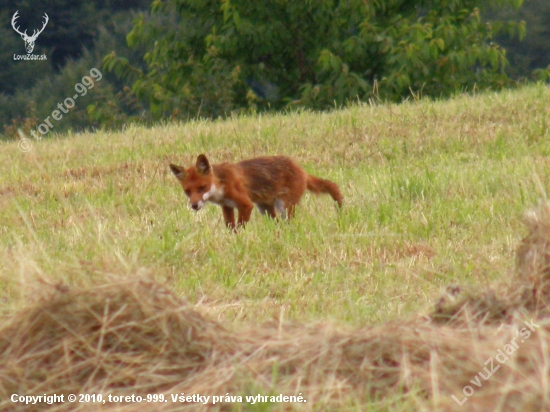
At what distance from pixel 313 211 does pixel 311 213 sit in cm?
18

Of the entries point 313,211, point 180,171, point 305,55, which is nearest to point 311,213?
point 313,211

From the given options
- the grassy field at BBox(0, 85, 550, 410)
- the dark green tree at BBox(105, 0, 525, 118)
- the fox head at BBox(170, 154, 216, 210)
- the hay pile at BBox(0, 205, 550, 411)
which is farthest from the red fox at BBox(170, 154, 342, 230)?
the dark green tree at BBox(105, 0, 525, 118)

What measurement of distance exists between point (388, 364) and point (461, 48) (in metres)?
20.0

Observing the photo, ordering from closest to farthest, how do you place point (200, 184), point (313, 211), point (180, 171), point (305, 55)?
1. point (200, 184)
2. point (180, 171)
3. point (313, 211)
4. point (305, 55)

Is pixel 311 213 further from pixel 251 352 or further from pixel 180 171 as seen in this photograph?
pixel 251 352

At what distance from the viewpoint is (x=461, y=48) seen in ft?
74.0

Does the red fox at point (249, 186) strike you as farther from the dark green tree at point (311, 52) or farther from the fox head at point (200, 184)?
the dark green tree at point (311, 52)

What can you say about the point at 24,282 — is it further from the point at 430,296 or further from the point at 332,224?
the point at 332,224

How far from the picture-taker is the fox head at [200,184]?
7781 millimetres

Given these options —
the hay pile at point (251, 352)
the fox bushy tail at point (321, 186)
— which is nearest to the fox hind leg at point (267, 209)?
the fox bushy tail at point (321, 186)

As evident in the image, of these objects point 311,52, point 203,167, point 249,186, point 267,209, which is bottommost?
point 311,52

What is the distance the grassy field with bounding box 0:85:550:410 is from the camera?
536 cm

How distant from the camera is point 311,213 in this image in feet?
27.2

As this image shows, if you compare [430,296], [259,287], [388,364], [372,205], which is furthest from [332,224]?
[388,364]
